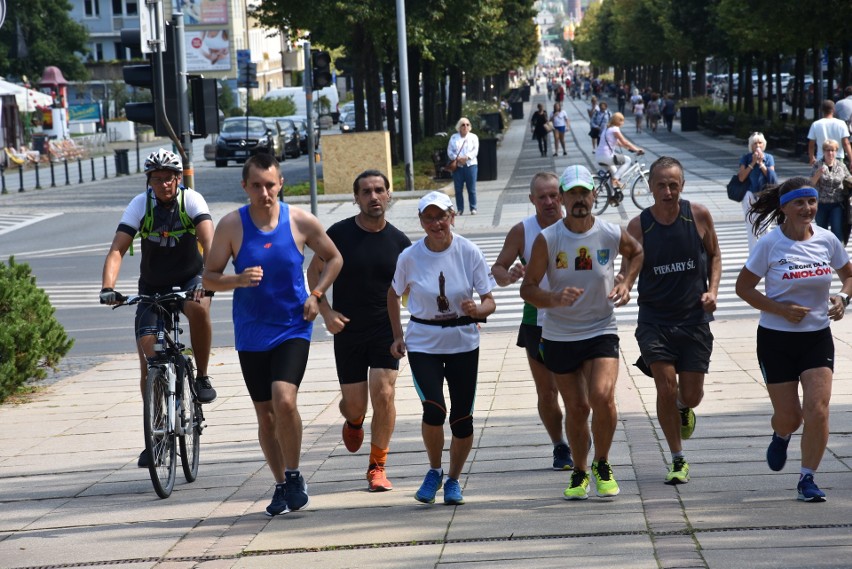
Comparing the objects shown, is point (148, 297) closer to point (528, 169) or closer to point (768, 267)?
point (768, 267)

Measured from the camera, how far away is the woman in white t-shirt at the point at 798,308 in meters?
6.68

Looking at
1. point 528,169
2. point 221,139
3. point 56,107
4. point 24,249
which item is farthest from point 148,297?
point 56,107

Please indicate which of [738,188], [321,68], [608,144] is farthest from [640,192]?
[738,188]

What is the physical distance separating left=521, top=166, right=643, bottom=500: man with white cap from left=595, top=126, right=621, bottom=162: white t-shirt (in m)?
19.6

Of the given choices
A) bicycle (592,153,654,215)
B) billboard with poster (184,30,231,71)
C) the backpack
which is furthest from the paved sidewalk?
billboard with poster (184,30,231,71)

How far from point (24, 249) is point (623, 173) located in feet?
38.0

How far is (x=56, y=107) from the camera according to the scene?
243ft

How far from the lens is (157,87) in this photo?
12.3 metres

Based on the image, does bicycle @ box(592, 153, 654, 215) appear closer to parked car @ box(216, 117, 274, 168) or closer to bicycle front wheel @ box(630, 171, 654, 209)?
bicycle front wheel @ box(630, 171, 654, 209)

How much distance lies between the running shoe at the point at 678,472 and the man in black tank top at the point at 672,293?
33 mm

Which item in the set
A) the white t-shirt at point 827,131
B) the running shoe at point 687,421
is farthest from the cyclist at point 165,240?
the white t-shirt at point 827,131

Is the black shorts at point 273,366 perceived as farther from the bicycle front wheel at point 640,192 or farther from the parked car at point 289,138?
the parked car at point 289,138

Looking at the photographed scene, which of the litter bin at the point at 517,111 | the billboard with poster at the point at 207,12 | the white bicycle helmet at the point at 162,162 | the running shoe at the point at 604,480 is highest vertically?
the billboard with poster at the point at 207,12

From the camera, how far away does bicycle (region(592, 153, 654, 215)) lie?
26.9 m
